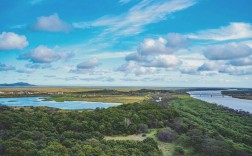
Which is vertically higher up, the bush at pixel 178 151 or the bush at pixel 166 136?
the bush at pixel 166 136

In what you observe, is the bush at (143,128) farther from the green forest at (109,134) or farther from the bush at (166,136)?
the bush at (166,136)

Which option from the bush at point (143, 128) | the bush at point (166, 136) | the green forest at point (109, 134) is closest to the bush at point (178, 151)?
the green forest at point (109, 134)

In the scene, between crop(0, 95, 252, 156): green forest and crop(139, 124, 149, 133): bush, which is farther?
crop(139, 124, 149, 133): bush

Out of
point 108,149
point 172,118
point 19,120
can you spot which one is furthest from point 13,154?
point 172,118

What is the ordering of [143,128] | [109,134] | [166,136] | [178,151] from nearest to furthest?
1. [178,151]
2. [166,136]
3. [109,134]
4. [143,128]

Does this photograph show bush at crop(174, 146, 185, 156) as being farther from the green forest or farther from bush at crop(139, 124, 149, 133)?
bush at crop(139, 124, 149, 133)

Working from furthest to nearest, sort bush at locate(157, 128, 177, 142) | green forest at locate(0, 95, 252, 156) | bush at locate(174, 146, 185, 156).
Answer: bush at locate(157, 128, 177, 142) < bush at locate(174, 146, 185, 156) < green forest at locate(0, 95, 252, 156)

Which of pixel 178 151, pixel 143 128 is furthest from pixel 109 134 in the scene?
pixel 178 151

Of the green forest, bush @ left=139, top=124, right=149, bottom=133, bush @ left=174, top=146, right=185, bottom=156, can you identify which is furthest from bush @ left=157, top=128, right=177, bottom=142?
bush @ left=139, top=124, right=149, bottom=133

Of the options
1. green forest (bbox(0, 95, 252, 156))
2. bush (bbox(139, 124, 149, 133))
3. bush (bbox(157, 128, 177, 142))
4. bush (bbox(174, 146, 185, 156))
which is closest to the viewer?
green forest (bbox(0, 95, 252, 156))

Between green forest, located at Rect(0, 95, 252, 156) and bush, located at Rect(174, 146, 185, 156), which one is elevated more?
Answer: green forest, located at Rect(0, 95, 252, 156)

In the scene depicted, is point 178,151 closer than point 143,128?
Yes

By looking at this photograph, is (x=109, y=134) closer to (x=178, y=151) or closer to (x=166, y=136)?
(x=166, y=136)
